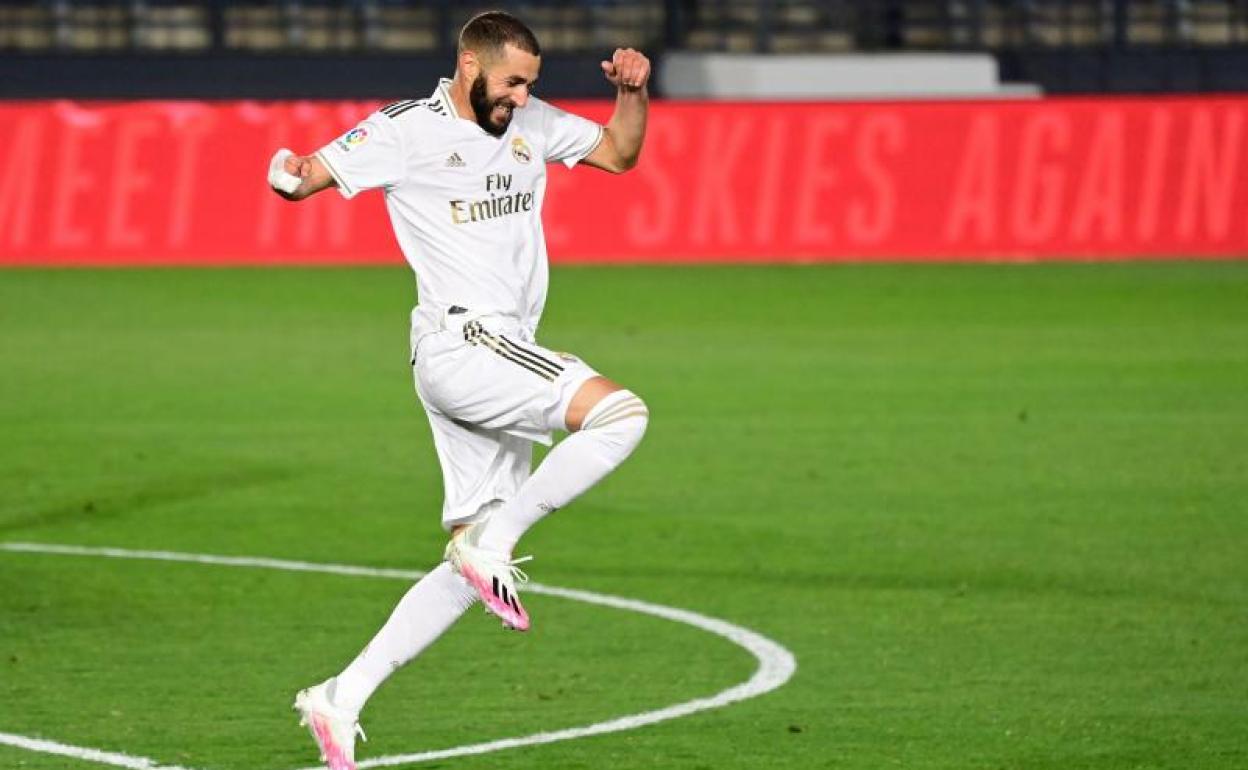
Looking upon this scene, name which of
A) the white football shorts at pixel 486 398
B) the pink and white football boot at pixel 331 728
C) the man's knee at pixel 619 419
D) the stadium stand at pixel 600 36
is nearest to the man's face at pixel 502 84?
the white football shorts at pixel 486 398

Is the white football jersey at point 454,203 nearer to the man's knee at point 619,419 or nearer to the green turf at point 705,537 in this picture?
the man's knee at point 619,419

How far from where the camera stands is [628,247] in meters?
25.7

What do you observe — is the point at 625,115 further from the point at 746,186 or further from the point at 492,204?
the point at 746,186

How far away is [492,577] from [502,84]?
1.29 metres

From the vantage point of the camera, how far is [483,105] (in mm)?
6793

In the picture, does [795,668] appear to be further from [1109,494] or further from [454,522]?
[1109,494]

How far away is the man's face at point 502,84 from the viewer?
6668mm

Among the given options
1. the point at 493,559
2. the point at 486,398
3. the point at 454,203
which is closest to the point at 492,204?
the point at 454,203

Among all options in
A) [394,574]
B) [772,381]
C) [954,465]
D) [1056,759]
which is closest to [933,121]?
[772,381]

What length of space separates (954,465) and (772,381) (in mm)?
3891

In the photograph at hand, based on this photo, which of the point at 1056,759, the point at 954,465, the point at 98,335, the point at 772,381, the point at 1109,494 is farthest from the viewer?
the point at 98,335

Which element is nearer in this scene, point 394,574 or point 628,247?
point 394,574

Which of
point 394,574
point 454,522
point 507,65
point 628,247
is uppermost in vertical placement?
point 507,65

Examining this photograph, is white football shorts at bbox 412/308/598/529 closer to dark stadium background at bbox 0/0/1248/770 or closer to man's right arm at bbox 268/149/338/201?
man's right arm at bbox 268/149/338/201
